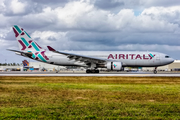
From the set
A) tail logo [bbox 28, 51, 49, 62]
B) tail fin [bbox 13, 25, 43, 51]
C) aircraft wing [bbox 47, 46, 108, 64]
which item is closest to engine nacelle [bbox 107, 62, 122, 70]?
aircraft wing [bbox 47, 46, 108, 64]

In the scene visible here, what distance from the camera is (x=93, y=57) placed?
151 feet

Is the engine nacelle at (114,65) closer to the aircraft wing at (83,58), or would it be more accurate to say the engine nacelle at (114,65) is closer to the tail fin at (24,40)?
the aircraft wing at (83,58)

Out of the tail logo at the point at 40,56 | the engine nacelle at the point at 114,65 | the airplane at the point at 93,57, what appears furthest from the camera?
the tail logo at the point at 40,56

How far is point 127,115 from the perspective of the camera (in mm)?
8414

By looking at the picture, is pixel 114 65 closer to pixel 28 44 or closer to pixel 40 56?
pixel 40 56

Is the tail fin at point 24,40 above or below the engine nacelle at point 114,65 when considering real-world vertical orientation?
above

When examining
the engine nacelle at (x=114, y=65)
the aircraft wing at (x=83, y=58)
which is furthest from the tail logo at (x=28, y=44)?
the engine nacelle at (x=114, y=65)

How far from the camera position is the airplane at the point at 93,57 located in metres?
43.4

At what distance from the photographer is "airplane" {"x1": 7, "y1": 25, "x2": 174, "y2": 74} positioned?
1709 inches

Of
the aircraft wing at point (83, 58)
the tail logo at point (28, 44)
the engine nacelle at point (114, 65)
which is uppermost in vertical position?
the tail logo at point (28, 44)

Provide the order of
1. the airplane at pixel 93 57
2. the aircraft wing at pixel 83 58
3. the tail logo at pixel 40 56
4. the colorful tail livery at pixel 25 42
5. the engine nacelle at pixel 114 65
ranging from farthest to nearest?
the colorful tail livery at pixel 25 42
the tail logo at pixel 40 56
the airplane at pixel 93 57
the aircraft wing at pixel 83 58
the engine nacelle at pixel 114 65

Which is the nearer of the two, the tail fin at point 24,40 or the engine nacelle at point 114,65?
the engine nacelle at point 114,65

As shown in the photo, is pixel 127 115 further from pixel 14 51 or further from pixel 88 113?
pixel 14 51

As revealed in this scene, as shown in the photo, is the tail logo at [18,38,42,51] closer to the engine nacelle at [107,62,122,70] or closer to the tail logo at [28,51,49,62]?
the tail logo at [28,51,49,62]
